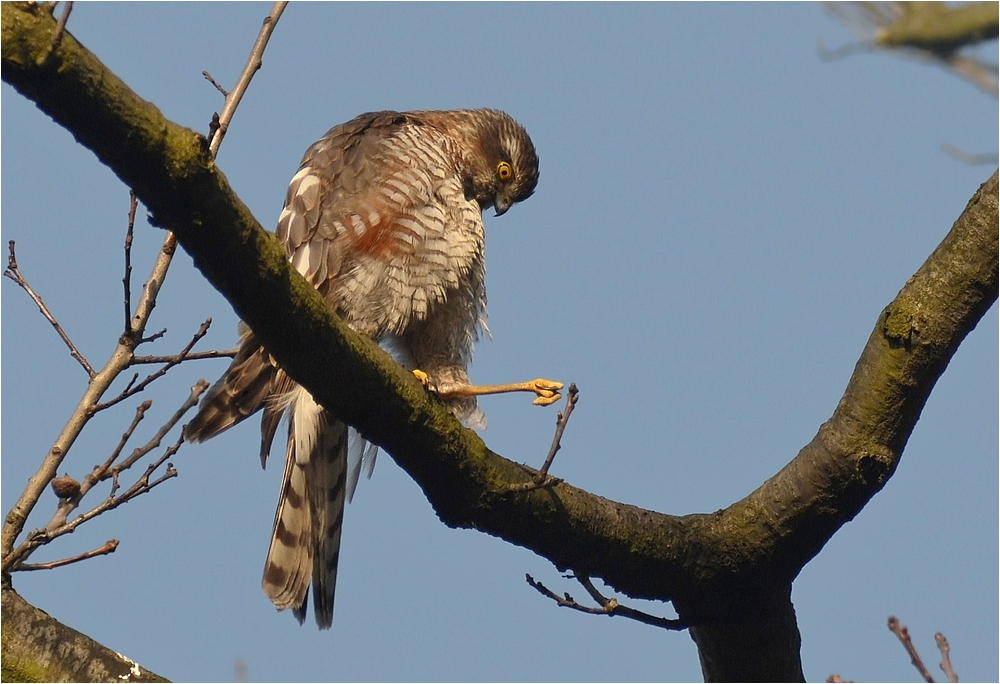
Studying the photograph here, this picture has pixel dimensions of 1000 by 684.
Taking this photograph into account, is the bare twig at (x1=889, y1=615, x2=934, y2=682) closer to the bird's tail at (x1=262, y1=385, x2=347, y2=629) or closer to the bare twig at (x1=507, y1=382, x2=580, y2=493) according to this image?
the bare twig at (x1=507, y1=382, x2=580, y2=493)

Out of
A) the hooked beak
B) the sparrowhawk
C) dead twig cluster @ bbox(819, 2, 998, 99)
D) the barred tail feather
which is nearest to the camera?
dead twig cluster @ bbox(819, 2, 998, 99)

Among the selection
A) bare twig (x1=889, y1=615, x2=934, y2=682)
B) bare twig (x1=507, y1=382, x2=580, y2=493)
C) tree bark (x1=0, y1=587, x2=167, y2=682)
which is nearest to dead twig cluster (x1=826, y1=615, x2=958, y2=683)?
bare twig (x1=889, y1=615, x2=934, y2=682)

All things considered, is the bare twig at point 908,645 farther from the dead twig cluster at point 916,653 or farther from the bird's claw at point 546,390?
the bird's claw at point 546,390

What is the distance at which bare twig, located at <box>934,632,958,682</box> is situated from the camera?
327 cm

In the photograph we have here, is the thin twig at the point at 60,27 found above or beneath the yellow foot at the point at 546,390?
beneath

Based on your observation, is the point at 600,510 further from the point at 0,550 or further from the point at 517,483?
the point at 0,550

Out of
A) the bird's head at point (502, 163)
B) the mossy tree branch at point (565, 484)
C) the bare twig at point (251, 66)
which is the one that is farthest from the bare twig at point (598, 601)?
the bird's head at point (502, 163)

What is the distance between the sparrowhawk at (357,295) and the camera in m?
4.84

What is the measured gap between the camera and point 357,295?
4.86 meters

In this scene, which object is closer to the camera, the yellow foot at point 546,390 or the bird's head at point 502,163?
the yellow foot at point 546,390

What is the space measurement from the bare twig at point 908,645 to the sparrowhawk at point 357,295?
166 cm

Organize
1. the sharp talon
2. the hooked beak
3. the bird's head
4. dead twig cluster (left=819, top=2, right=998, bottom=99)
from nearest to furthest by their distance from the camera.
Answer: dead twig cluster (left=819, top=2, right=998, bottom=99)
the sharp talon
the bird's head
the hooked beak

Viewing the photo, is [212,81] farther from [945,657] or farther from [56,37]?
[945,657]

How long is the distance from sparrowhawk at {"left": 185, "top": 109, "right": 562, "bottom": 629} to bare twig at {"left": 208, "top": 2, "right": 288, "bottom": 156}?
40.8 inches
